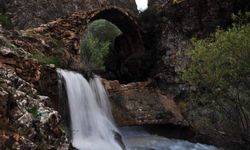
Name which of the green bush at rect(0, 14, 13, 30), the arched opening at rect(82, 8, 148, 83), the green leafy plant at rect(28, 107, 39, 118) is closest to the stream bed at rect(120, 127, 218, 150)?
the arched opening at rect(82, 8, 148, 83)

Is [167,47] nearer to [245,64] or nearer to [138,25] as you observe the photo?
[138,25]

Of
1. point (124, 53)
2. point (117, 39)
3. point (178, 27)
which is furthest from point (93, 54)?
point (178, 27)

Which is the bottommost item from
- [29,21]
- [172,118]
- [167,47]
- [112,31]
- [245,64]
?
[172,118]

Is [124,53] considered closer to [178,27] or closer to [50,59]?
[178,27]

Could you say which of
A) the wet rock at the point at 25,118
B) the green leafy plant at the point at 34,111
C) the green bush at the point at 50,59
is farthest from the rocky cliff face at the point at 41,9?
the green leafy plant at the point at 34,111

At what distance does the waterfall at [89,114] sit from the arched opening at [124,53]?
835 centimetres

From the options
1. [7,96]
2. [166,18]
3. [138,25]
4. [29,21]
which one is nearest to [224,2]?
[166,18]

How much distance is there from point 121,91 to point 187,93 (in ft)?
17.0

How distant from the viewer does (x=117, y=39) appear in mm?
42875

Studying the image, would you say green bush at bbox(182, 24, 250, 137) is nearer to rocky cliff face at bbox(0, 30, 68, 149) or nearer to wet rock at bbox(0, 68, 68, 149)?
rocky cliff face at bbox(0, 30, 68, 149)

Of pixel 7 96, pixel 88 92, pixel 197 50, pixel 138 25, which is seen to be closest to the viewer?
pixel 7 96

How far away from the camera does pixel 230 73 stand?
19.1m

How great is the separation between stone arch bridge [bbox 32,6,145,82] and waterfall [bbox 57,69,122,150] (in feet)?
6.59

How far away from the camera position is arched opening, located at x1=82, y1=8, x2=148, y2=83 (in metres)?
37.0
